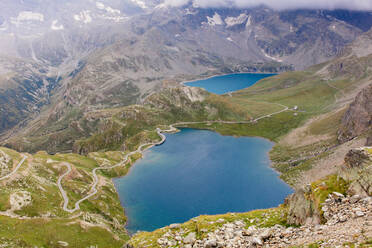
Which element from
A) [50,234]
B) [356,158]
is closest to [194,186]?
[50,234]

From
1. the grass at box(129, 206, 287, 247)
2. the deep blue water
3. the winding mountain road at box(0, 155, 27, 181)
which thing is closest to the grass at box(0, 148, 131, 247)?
the winding mountain road at box(0, 155, 27, 181)

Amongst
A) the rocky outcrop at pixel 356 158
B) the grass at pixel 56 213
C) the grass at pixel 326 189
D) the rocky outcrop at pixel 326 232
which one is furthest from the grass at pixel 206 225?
the grass at pixel 56 213

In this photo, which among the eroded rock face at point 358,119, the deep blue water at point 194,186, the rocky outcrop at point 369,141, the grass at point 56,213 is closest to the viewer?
the grass at point 56,213

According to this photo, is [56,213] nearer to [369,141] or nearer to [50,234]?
[50,234]

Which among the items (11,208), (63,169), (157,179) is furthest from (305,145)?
(11,208)

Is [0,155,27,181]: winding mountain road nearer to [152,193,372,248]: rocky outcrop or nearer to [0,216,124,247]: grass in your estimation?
A: [0,216,124,247]: grass

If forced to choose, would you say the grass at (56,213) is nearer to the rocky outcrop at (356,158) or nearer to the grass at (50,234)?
the grass at (50,234)

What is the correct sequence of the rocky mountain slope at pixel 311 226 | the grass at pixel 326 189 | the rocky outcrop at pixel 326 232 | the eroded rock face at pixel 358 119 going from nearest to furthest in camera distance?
the rocky outcrop at pixel 326 232 → the rocky mountain slope at pixel 311 226 → the grass at pixel 326 189 → the eroded rock face at pixel 358 119

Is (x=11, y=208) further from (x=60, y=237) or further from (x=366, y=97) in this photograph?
(x=366, y=97)
